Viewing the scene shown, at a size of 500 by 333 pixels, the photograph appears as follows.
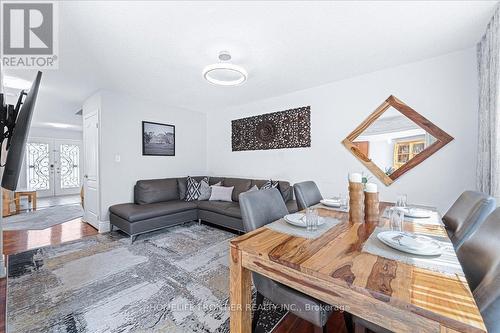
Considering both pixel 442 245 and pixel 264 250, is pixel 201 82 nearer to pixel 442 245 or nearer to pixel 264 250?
pixel 264 250

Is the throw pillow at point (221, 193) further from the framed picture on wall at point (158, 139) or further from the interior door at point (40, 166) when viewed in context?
the interior door at point (40, 166)

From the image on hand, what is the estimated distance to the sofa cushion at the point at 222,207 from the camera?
10.6 feet

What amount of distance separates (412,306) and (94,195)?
4368 mm

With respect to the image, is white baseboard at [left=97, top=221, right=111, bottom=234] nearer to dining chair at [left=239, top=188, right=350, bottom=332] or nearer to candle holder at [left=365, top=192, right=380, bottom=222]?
dining chair at [left=239, top=188, right=350, bottom=332]

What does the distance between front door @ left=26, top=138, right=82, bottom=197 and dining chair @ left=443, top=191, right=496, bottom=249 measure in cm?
963

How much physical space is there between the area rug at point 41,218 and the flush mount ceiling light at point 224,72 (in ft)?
13.2

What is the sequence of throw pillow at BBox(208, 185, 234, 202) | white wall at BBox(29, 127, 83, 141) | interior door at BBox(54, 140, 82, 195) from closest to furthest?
1. throw pillow at BBox(208, 185, 234, 202)
2. white wall at BBox(29, 127, 83, 141)
3. interior door at BBox(54, 140, 82, 195)

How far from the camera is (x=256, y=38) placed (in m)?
2.00

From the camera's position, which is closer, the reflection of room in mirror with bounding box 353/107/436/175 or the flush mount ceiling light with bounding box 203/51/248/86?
the flush mount ceiling light with bounding box 203/51/248/86

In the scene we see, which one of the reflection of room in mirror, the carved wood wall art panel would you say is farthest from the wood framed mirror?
the carved wood wall art panel

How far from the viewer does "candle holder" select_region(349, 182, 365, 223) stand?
1.46 meters

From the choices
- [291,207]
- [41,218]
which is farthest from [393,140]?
[41,218]

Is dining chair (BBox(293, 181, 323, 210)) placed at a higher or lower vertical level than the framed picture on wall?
lower

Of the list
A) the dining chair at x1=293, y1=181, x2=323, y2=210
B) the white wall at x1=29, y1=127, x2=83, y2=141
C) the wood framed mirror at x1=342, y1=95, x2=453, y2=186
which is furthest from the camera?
the white wall at x1=29, y1=127, x2=83, y2=141
